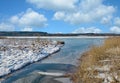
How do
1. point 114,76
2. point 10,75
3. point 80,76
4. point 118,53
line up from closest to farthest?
point 114,76, point 80,76, point 10,75, point 118,53

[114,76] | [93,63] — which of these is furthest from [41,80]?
[114,76]

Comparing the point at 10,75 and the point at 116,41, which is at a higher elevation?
the point at 116,41

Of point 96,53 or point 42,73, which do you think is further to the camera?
point 96,53

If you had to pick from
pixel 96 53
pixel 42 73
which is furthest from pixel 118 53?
pixel 42 73

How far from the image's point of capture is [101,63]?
44.5 feet

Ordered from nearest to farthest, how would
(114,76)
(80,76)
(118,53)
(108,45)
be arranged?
(114,76)
(80,76)
(118,53)
(108,45)

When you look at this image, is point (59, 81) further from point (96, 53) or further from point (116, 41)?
point (116, 41)

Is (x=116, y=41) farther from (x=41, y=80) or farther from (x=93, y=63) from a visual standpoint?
(x=41, y=80)

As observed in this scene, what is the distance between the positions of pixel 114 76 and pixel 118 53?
627 centimetres

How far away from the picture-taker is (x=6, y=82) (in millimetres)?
11961

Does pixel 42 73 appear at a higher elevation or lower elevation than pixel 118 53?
lower

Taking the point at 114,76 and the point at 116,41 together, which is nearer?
the point at 114,76

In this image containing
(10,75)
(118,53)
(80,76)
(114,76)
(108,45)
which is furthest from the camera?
(108,45)

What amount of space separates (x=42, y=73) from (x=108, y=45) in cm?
742
